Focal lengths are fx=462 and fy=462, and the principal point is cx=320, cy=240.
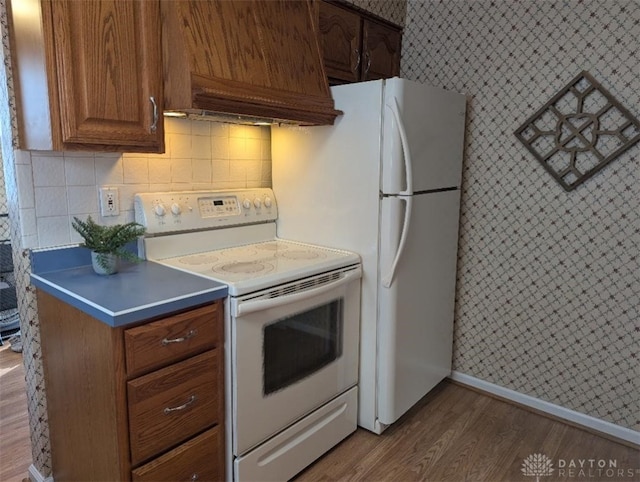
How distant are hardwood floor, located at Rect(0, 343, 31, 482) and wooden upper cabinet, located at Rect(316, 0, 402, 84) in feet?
7.39

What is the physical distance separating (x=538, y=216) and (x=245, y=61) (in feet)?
5.26

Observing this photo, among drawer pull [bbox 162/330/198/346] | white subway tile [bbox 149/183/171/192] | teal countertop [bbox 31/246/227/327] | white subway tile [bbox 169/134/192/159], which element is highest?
white subway tile [bbox 169/134/192/159]

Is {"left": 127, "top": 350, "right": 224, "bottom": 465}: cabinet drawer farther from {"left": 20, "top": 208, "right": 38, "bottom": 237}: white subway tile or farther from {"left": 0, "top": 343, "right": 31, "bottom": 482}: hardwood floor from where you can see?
{"left": 0, "top": 343, "right": 31, "bottom": 482}: hardwood floor

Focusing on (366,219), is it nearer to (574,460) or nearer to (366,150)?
(366,150)

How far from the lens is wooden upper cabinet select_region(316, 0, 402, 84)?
2246 mm

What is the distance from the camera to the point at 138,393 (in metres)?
1.36

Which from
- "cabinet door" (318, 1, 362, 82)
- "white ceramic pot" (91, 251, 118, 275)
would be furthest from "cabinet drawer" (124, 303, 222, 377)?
"cabinet door" (318, 1, 362, 82)

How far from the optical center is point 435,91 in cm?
216

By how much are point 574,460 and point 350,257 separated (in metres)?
1.36

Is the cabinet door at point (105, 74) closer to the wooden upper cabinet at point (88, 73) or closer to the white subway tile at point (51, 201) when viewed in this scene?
the wooden upper cabinet at point (88, 73)

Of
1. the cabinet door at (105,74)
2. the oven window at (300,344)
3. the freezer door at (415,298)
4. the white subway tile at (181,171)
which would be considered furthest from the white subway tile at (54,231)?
the freezer door at (415,298)

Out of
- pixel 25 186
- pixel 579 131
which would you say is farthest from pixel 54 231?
pixel 579 131

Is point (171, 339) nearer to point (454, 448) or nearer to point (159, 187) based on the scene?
point (159, 187)

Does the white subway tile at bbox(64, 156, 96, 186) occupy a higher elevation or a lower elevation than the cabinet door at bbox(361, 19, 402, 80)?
lower
